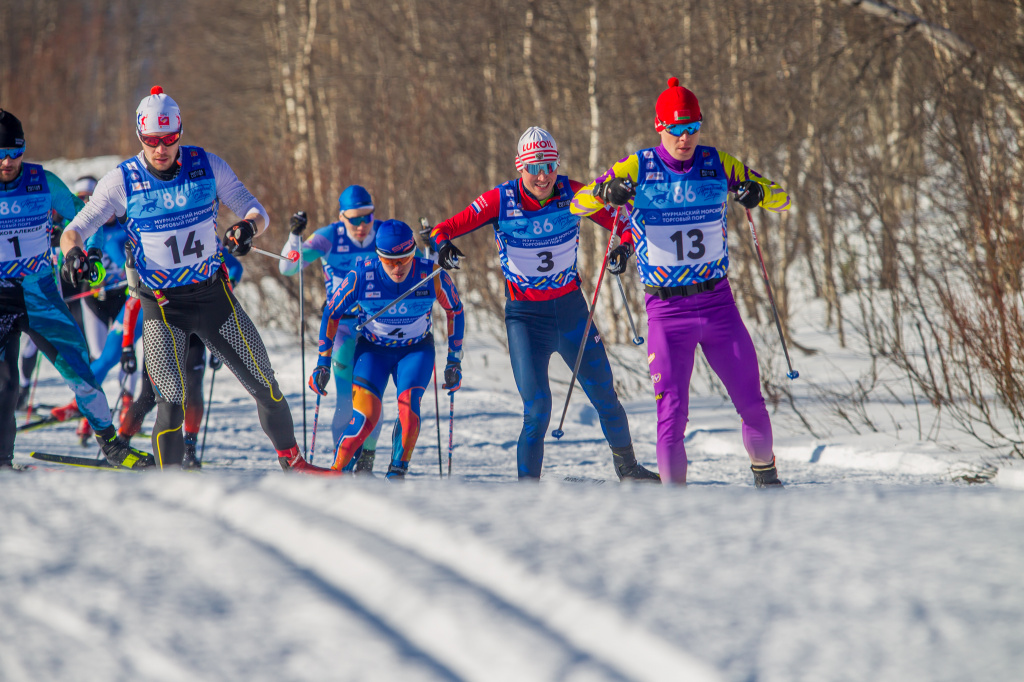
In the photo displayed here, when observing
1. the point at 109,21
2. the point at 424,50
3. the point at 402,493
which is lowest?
the point at 402,493

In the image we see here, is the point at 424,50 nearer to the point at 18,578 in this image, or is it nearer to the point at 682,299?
the point at 682,299

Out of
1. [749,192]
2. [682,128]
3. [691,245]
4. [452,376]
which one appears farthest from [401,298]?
[749,192]

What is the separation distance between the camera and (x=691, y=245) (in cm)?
422

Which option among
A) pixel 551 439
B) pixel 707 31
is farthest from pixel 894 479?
pixel 707 31

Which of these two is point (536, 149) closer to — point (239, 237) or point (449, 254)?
point (449, 254)

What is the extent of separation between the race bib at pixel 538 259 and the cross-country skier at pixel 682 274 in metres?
0.60

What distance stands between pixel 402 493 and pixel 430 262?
3946 millimetres

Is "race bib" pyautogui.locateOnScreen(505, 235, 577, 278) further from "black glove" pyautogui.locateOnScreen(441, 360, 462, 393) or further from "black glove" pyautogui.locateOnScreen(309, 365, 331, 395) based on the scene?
"black glove" pyautogui.locateOnScreen(309, 365, 331, 395)

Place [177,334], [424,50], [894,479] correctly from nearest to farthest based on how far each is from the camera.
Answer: [177,334] < [894,479] < [424,50]

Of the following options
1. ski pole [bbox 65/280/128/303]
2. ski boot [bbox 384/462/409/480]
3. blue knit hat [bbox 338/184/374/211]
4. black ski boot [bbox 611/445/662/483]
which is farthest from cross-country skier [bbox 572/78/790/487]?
ski pole [bbox 65/280/128/303]

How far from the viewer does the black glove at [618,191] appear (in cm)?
419

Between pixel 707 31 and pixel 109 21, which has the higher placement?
pixel 109 21

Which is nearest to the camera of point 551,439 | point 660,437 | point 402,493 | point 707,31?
point 402,493

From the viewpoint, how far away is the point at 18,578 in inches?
58.4
